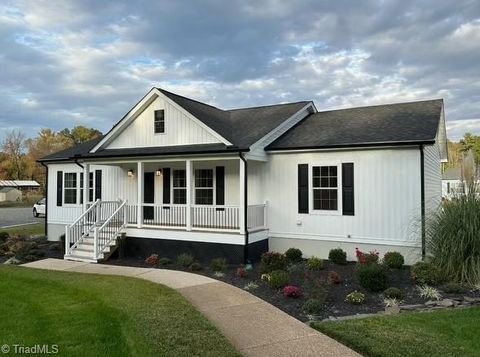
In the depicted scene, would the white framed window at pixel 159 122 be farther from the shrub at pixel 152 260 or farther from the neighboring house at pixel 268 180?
the shrub at pixel 152 260

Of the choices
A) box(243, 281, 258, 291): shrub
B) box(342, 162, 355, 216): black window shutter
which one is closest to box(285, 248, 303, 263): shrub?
box(342, 162, 355, 216): black window shutter

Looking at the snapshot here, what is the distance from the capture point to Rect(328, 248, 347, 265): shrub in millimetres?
11766

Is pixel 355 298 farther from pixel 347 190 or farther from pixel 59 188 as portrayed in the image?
pixel 59 188

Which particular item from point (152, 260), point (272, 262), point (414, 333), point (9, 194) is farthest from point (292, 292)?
point (9, 194)

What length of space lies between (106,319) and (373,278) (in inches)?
210

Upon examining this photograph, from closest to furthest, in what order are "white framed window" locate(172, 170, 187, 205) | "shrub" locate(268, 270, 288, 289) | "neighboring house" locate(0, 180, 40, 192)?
"shrub" locate(268, 270, 288, 289) < "white framed window" locate(172, 170, 187, 205) < "neighboring house" locate(0, 180, 40, 192)

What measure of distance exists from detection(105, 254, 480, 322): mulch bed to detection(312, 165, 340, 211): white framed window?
1.78m

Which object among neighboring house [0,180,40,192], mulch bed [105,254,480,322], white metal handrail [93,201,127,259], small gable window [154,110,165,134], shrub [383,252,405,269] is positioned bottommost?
mulch bed [105,254,480,322]

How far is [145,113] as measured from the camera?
1467cm

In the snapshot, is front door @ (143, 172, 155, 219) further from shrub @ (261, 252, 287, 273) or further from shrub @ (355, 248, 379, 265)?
shrub @ (355, 248, 379, 265)

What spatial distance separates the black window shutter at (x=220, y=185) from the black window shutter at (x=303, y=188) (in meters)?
2.99

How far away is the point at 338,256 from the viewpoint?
1178 centimetres

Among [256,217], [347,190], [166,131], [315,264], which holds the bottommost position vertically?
[315,264]

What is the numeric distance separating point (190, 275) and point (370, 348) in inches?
232
